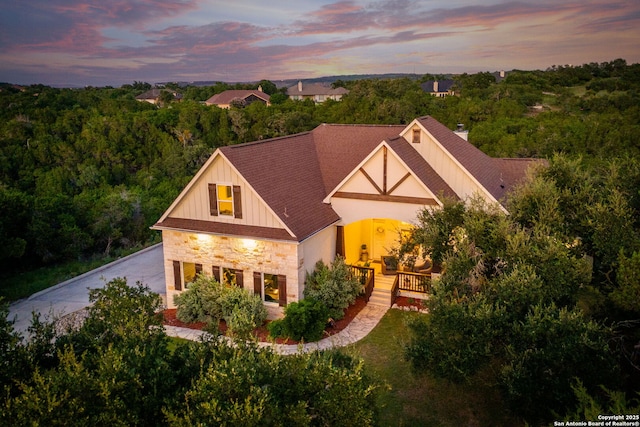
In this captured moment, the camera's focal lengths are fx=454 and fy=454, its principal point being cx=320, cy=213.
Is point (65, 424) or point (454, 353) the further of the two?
point (454, 353)

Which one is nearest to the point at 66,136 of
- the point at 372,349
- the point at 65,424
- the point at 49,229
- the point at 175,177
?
the point at 175,177

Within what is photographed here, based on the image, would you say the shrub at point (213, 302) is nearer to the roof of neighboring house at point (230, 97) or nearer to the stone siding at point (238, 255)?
the stone siding at point (238, 255)

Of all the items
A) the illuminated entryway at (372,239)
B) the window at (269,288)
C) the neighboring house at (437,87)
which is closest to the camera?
the window at (269,288)

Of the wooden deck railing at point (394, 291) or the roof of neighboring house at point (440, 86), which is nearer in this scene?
the wooden deck railing at point (394, 291)

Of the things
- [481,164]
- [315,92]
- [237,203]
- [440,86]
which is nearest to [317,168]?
[237,203]

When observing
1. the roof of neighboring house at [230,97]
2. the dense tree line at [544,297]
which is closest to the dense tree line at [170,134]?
the dense tree line at [544,297]

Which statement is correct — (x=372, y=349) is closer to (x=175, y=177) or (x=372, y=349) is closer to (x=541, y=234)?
(x=541, y=234)

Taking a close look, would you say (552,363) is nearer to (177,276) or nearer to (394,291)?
(394,291)
